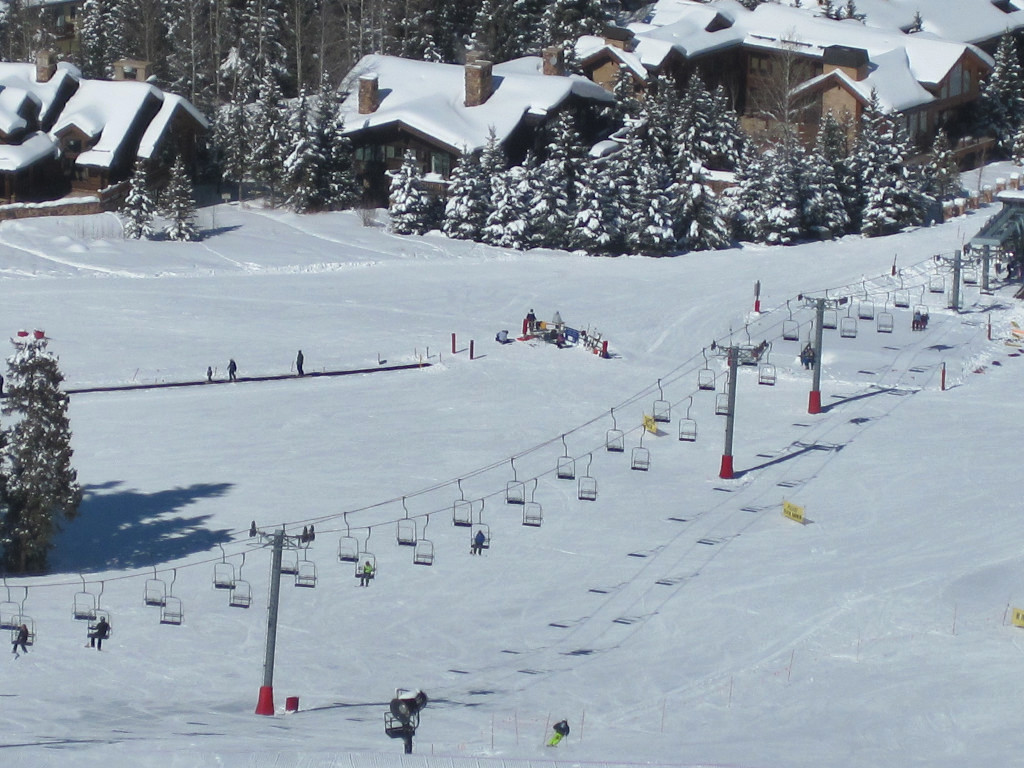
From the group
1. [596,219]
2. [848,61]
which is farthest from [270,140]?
[848,61]

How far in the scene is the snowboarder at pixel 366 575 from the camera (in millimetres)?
37594

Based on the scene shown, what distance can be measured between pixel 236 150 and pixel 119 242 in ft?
35.4

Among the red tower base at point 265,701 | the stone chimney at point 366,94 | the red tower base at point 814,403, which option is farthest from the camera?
the stone chimney at point 366,94

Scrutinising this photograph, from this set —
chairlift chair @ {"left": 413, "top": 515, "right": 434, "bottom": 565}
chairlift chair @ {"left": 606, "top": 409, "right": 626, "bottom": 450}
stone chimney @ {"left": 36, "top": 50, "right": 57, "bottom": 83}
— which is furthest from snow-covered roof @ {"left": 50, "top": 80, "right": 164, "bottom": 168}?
chairlift chair @ {"left": 413, "top": 515, "right": 434, "bottom": 565}

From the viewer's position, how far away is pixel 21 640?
106ft

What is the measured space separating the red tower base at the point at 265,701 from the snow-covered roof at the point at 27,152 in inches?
1687

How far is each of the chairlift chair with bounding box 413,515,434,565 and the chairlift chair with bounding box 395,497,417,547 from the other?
188 millimetres

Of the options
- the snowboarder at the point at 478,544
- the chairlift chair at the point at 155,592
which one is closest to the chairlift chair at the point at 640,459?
the snowboarder at the point at 478,544

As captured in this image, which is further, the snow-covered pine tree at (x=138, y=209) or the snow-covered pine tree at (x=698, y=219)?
the snow-covered pine tree at (x=698, y=219)

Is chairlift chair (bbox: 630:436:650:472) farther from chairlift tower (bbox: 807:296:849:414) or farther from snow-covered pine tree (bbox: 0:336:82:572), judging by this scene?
snow-covered pine tree (bbox: 0:336:82:572)

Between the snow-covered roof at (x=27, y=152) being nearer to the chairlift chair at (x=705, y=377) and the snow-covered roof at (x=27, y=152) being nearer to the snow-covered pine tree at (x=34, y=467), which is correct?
the chairlift chair at (x=705, y=377)

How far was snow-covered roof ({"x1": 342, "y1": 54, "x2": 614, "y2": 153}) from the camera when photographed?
72312 mm

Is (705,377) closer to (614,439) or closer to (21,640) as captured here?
(614,439)

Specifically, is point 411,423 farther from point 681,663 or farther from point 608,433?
point 681,663
